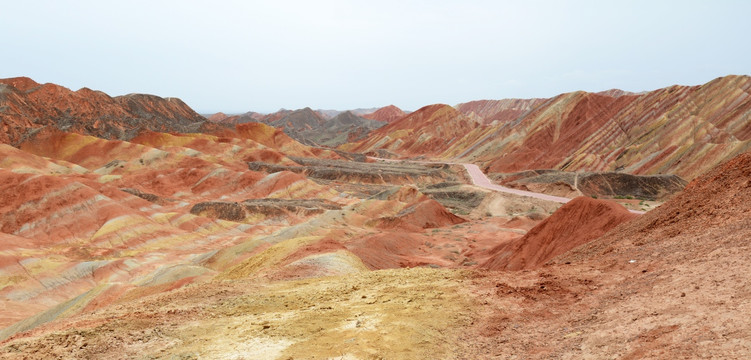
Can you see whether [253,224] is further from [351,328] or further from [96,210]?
[351,328]

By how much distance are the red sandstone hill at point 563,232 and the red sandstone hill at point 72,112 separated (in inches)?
3453

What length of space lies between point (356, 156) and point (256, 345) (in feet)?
370

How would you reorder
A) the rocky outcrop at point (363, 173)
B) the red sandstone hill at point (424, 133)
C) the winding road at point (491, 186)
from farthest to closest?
the red sandstone hill at point (424, 133) < the rocky outcrop at point (363, 173) < the winding road at point (491, 186)

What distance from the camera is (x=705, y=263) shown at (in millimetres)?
10867

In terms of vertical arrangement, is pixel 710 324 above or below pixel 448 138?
below

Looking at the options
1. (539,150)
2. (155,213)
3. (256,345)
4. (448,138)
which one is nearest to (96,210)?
(155,213)

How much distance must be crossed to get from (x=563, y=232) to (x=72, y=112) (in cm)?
10716

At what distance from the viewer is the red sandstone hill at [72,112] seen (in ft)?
284

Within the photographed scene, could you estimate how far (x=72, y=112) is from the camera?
101 m

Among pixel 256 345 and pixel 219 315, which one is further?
pixel 219 315

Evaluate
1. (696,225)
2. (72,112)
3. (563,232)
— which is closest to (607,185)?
(563,232)

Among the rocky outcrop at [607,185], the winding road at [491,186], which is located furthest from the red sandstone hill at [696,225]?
the rocky outcrop at [607,185]

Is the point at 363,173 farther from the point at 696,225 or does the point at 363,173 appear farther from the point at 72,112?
the point at 696,225

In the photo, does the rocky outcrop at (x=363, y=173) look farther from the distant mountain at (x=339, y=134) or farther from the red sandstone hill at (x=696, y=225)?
the distant mountain at (x=339, y=134)
